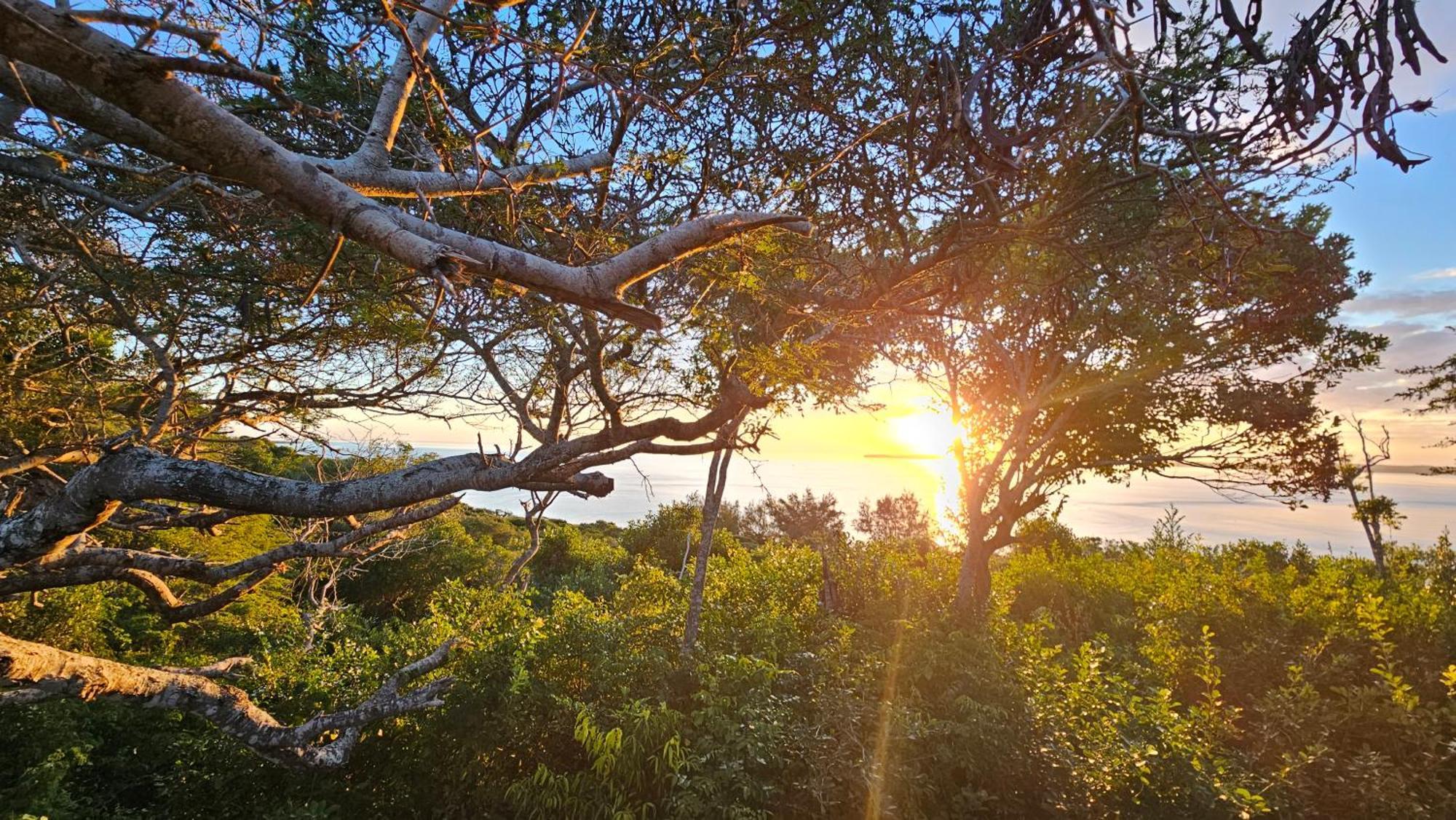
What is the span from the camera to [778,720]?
12.4 feet

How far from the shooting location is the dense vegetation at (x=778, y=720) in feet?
11.2

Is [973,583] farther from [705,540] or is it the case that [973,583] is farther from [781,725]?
[781,725]

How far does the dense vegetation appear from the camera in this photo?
3.42 m

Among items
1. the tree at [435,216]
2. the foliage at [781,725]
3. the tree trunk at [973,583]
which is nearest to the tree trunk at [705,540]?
the foliage at [781,725]

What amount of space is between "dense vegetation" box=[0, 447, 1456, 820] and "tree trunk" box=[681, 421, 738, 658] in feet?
0.88

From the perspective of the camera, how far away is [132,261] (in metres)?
3.38

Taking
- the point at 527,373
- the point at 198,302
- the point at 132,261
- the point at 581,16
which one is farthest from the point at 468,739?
the point at 581,16

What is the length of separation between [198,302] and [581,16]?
3.29m

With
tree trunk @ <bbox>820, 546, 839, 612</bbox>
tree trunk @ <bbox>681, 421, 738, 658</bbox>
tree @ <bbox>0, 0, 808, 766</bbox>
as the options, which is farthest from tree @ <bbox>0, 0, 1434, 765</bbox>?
tree trunk @ <bbox>820, 546, 839, 612</bbox>

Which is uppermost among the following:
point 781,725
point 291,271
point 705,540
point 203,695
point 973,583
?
point 291,271

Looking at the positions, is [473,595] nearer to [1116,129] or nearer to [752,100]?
[752,100]

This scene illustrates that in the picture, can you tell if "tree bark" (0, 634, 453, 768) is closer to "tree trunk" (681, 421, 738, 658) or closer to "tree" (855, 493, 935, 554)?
"tree trunk" (681, 421, 738, 658)

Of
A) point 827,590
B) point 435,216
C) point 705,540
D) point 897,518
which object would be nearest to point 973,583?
point 827,590

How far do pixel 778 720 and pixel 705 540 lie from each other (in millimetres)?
2792
